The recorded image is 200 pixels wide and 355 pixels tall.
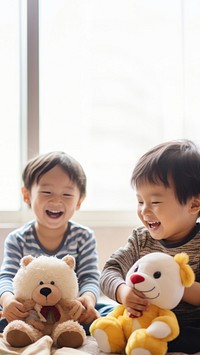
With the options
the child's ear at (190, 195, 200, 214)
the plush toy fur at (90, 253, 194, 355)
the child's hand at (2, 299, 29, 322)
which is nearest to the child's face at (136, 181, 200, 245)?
the child's ear at (190, 195, 200, 214)

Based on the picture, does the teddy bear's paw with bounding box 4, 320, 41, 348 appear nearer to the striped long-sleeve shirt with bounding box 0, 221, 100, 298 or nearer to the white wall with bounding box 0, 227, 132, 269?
the striped long-sleeve shirt with bounding box 0, 221, 100, 298

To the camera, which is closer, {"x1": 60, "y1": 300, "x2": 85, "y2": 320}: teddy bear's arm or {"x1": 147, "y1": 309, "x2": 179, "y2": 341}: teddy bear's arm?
{"x1": 147, "y1": 309, "x2": 179, "y2": 341}: teddy bear's arm

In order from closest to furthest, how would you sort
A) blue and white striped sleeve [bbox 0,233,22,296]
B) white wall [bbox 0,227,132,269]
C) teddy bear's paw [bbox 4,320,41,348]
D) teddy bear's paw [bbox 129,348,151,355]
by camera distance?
1. teddy bear's paw [bbox 129,348,151,355]
2. teddy bear's paw [bbox 4,320,41,348]
3. blue and white striped sleeve [bbox 0,233,22,296]
4. white wall [bbox 0,227,132,269]

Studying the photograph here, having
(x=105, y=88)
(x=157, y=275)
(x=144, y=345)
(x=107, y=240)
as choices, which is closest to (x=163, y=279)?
(x=157, y=275)

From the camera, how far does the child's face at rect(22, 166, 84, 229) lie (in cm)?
135

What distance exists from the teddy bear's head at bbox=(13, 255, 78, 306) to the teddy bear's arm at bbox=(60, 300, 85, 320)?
0.01 metres

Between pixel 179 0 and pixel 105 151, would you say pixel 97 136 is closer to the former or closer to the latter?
pixel 105 151

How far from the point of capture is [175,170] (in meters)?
1.09

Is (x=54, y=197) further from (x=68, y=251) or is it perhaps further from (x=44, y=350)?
(x=44, y=350)

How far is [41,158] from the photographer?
4.56 ft

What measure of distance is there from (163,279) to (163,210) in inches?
6.8

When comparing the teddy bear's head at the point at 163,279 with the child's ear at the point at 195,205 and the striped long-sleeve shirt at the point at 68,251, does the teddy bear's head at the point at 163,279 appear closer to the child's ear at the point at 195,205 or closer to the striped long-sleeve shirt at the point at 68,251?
the child's ear at the point at 195,205

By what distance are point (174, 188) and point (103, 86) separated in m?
0.81

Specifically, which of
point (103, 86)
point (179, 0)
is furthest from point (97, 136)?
point (179, 0)
